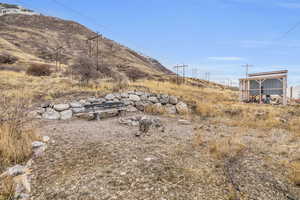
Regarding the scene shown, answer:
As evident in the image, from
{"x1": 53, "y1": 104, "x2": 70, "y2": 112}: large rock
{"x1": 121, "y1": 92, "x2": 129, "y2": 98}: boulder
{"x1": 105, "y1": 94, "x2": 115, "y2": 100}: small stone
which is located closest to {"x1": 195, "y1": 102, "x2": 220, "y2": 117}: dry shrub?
{"x1": 121, "y1": 92, "x2": 129, "y2": 98}: boulder

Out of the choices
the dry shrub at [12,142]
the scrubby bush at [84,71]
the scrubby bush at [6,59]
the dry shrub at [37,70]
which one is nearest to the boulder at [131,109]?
the dry shrub at [12,142]

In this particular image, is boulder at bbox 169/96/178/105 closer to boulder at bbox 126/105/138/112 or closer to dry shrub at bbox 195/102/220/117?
dry shrub at bbox 195/102/220/117

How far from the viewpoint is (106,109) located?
331 inches

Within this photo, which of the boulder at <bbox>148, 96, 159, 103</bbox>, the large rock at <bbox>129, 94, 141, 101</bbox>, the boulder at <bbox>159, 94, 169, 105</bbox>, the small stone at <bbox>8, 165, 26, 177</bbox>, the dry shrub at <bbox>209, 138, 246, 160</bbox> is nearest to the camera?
the small stone at <bbox>8, 165, 26, 177</bbox>

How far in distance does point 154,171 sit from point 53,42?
6082cm

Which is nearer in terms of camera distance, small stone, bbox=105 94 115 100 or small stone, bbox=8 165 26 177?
small stone, bbox=8 165 26 177

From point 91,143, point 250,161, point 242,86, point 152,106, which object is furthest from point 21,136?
point 242,86

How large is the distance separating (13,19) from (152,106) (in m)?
81.1

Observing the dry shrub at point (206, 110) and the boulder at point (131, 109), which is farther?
the dry shrub at point (206, 110)

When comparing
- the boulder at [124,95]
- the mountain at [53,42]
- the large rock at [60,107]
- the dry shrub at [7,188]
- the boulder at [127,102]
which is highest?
the mountain at [53,42]

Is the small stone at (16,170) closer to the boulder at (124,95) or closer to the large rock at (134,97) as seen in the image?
the boulder at (124,95)

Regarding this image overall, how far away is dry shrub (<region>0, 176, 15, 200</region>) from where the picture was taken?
7.35 ft

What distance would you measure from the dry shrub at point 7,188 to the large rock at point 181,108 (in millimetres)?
8304

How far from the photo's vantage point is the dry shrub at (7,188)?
2239 mm
